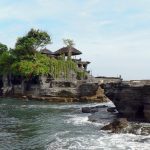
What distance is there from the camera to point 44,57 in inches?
3194

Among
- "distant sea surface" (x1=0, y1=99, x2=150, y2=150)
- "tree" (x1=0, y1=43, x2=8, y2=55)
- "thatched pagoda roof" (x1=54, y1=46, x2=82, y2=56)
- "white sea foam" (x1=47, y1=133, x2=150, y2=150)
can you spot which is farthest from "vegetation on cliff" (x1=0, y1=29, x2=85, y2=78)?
"white sea foam" (x1=47, y1=133, x2=150, y2=150)

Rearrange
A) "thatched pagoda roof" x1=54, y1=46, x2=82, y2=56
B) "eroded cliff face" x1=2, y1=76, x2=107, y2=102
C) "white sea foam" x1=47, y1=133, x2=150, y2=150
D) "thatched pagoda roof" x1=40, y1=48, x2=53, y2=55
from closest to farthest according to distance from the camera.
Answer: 1. "white sea foam" x1=47, y1=133, x2=150, y2=150
2. "eroded cliff face" x1=2, y1=76, x2=107, y2=102
3. "thatched pagoda roof" x1=40, y1=48, x2=53, y2=55
4. "thatched pagoda roof" x1=54, y1=46, x2=82, y2=56

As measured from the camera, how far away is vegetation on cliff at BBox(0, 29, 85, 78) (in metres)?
77.8

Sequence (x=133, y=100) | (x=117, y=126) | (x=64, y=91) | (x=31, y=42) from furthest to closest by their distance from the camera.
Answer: (x=31, y=42) → (x=64, y=91) → (x=133, y=100) → (x=117, y=126)

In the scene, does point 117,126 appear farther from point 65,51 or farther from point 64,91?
point 65,51

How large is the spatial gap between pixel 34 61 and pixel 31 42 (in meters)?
4.00

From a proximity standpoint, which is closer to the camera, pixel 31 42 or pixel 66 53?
pixel 31 42

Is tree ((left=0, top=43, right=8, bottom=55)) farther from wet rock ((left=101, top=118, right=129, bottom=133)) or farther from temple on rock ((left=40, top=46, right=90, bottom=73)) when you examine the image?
wet rock ((left=101, top=118, right=129, bottom=133))

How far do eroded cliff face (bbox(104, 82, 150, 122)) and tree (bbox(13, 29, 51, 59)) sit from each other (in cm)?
3941

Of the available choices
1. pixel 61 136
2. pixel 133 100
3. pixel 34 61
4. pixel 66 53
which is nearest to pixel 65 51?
pixel 66 53

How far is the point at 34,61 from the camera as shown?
79.9 metres

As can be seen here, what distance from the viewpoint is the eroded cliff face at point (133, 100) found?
125 ft

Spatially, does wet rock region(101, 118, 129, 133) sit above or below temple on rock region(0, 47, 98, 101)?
below

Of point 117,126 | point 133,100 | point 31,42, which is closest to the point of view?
point 117,126
